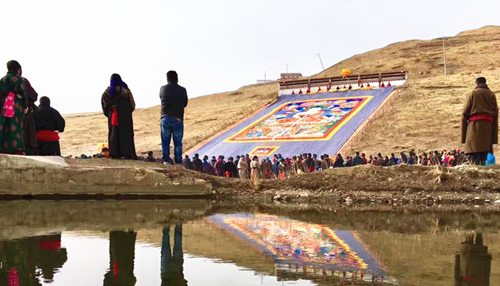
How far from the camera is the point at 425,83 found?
1533 inches

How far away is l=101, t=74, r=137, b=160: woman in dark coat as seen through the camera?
9914 millimetres

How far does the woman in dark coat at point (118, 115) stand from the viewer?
32.5 feet

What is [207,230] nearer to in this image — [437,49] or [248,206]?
[248,206]

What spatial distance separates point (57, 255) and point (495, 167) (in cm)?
702

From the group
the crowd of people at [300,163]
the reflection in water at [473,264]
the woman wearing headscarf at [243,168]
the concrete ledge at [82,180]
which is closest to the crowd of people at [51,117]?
the concrete ledge at [82,180]

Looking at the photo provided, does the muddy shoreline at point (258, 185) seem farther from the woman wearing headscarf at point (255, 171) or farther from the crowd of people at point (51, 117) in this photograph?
the crowd of people at point (51, 117)

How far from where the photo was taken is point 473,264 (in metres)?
4.38

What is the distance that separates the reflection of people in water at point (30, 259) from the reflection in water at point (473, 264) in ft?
8.18

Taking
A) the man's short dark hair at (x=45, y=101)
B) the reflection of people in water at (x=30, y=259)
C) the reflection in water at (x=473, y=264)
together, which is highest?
the man's short dark hair at (x=45, y=101)

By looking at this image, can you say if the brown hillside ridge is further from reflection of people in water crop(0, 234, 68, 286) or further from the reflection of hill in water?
reflection of people in water crop(0, 234, 68, 286)

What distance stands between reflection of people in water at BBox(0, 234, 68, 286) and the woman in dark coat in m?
4.55

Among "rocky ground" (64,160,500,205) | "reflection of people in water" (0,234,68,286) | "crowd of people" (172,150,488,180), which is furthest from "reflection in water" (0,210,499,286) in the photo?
"crowd of people" (172,150,488,180)

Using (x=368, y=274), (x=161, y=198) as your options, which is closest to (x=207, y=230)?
(x=368, y=274)

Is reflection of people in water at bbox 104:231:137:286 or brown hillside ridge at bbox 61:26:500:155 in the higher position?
brown hillside ridge at bbox 61:26:500:155
